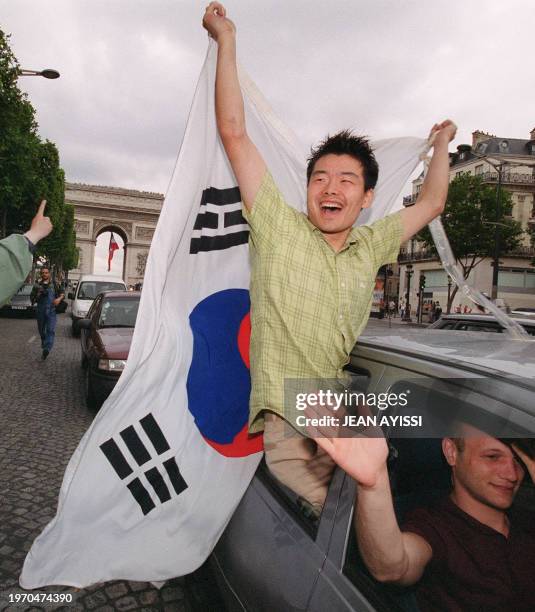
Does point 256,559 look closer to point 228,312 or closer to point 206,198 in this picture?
point 228,312

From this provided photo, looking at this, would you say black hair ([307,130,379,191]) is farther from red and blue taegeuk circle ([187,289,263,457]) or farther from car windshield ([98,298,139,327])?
car windshield ([98,298,139,327])

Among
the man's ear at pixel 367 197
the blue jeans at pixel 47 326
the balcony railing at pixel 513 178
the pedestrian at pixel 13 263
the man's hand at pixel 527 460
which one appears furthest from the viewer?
the balcony railing at pixel 513 178

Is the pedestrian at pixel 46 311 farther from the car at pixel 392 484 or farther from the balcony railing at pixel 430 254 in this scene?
the balcony railing at pixel 430 254

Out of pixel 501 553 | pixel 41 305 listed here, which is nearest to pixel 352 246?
pixel 501 553

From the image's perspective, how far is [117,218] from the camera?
61.3 m

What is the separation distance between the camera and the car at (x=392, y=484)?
1.24 meters

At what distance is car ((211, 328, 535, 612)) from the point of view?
1.24 m

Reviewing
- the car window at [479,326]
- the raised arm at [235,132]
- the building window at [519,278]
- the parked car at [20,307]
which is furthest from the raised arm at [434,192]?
the building window at [519,278]

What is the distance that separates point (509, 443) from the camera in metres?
1.14

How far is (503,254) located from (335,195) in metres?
44.0

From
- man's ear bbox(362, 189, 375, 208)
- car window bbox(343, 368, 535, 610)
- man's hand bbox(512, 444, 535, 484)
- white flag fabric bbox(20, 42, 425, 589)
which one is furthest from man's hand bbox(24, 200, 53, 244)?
man's hand bbox(512, 444, 535, 484)

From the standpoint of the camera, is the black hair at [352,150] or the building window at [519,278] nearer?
the black hair at [352,150]

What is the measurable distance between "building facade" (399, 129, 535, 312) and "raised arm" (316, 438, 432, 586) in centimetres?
3950

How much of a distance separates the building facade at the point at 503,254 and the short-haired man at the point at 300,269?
1521 inches
